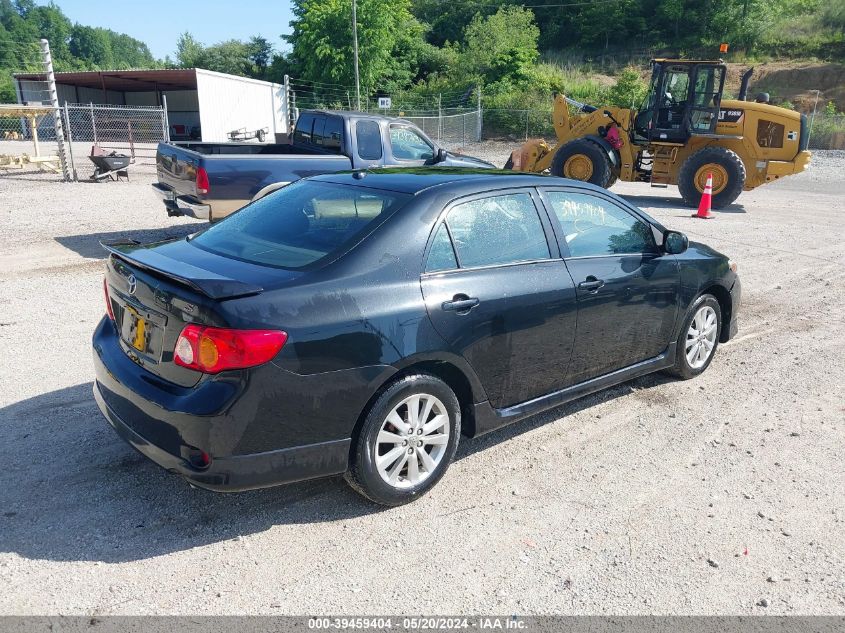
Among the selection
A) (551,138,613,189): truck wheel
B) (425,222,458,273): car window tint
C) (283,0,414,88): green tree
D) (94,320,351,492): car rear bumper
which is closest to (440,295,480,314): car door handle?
(425,222,458,273): car window tint

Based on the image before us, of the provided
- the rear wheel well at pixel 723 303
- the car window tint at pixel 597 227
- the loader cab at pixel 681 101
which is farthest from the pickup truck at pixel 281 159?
the loader cab at pixel 681 101

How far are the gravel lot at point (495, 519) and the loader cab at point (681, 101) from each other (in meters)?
10.4

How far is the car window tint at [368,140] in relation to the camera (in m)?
9.97

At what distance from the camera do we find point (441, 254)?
11.8 feet

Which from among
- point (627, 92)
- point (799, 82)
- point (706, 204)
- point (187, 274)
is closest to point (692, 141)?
point (706, 204)

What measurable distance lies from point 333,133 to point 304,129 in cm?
94

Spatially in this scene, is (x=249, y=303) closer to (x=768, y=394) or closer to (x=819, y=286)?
(x=768, y=394)

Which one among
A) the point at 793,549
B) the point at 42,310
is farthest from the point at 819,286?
the point at 42,310

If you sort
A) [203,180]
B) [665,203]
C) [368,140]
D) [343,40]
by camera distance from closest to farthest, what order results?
[203,180] < [368,140] < [665,203] < [343,40]

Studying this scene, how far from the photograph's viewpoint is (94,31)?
144 meters

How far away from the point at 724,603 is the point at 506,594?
0.93 meters

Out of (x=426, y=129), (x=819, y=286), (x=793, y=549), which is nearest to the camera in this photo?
(x=793, y=549)

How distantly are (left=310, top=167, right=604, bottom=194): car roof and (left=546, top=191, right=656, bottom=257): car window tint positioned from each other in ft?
0.42

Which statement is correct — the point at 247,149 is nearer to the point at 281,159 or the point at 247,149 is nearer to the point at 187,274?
the point at 281,159
